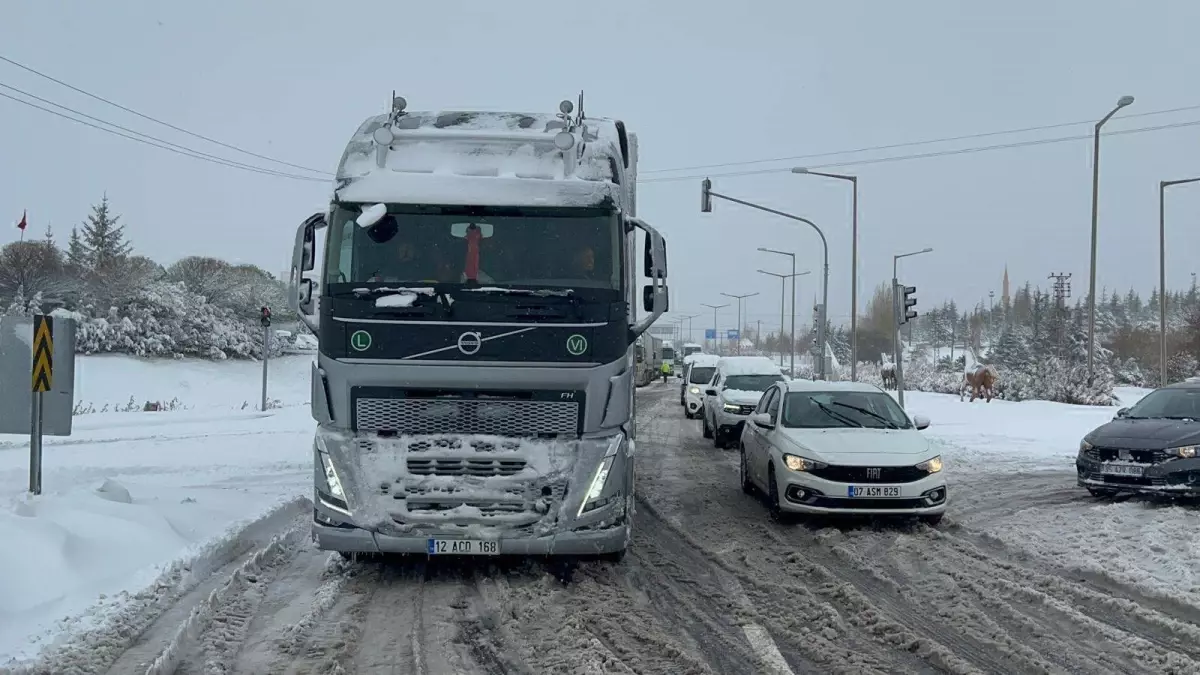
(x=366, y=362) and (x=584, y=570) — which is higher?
(x=366, y=362)

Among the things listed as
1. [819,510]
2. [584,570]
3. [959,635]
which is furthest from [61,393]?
[959,635]

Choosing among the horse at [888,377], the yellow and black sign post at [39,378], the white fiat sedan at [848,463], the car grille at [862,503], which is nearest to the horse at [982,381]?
the horse at [888,377]

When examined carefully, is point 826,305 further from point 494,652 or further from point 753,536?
point 494,652

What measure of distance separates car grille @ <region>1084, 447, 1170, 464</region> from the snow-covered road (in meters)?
0.60

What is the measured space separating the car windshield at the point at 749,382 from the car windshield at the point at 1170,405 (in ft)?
28.4

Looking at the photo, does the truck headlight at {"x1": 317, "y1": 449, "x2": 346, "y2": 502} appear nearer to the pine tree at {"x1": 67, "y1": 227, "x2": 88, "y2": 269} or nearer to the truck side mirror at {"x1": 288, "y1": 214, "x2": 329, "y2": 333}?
the truck side mirror at {"x1": 288, "y1": 214, "x2": 329, "y2": 333}

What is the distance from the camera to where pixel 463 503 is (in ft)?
23.2

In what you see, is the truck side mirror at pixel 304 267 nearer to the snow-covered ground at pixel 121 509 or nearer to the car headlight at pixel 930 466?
the snow-covered ground at pixel 121 509

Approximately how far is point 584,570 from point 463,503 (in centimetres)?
140

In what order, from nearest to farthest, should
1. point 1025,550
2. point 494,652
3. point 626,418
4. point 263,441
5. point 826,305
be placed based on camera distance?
1. point 494,652
2. point 626,418
3. point 1025,550
4. point 263,441
5. point 826,305

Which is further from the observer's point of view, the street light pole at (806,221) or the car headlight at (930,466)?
the street light pole at (806,221)

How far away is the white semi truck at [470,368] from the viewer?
7.11 meters

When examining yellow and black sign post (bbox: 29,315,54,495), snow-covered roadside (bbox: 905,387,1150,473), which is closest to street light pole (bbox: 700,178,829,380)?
snow-covered roadside (bbox: 905,387,1150,473)

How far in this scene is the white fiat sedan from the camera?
31.6 ft
